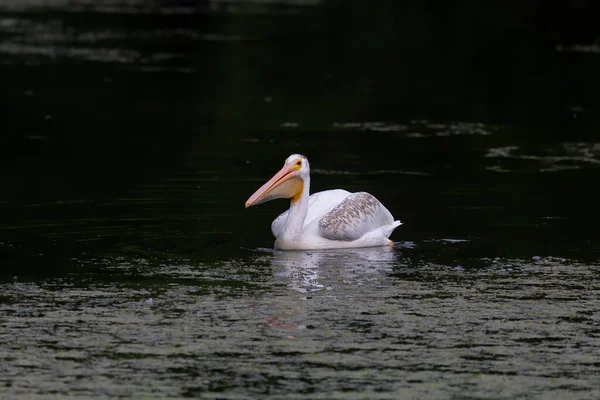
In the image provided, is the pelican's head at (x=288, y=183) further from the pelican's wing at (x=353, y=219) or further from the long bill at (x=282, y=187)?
the pelican's wing at (x=353, y=219)

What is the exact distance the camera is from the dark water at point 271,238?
22.5 feet

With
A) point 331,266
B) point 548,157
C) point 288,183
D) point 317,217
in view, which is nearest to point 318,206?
point 317,217

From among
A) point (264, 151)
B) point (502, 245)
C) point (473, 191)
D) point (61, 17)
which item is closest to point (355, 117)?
point (264, 151)

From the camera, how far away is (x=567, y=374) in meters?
6.78

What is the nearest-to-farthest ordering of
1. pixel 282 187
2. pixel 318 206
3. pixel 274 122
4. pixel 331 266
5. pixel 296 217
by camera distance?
1. pixel 331 266
2. pixel 296 217
3. pixel 282 187
4. pixel 318 206
5. pixel 274 122

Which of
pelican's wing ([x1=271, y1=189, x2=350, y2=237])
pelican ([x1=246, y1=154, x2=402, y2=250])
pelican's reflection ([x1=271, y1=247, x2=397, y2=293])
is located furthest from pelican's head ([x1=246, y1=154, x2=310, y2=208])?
pelican's reflection ([x1=271, y1=247, x2=397, y2=293])

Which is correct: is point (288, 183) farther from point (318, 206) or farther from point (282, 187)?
point (318, 206)

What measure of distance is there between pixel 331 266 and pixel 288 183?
1.24 metres

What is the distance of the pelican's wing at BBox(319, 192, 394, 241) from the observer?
10445mm

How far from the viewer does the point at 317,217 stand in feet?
35.4

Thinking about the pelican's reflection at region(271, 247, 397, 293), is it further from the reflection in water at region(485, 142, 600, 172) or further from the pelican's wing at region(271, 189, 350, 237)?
the reflection in water at region(485, 142, 600, 172)

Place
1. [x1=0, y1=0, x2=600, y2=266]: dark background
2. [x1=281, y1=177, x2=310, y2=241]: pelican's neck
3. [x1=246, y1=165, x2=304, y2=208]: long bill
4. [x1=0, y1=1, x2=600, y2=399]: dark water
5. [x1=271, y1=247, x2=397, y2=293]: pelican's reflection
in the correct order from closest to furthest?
[x1=0, y1=1, x2=600, y2=399]: dark water → [x1=271, y1=247, x2=397, y2=293]: pelican's reflection → [x1=281, y1=177, x2=310, y2=241]: pelican's neck → [x1=246, y1=165, x2=304, y2=208]: long bill → [x1=0, y1=0, x2=600, y2=266]: dark background

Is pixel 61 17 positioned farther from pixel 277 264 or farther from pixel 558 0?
pixel 277 264

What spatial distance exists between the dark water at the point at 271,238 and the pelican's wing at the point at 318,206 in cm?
21
